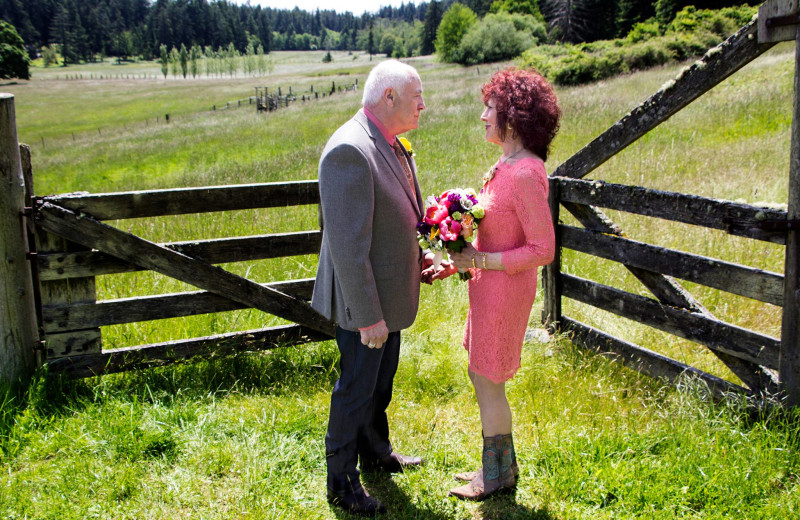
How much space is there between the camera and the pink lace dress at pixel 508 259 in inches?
113

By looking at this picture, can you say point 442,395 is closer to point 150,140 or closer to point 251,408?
point 251,408

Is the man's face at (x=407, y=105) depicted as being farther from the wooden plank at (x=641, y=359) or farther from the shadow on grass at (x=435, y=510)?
the wooden plank at (x=641, y=359)

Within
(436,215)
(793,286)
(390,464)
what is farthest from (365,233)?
(793,286)

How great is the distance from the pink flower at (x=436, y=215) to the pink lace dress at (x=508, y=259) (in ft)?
0.97

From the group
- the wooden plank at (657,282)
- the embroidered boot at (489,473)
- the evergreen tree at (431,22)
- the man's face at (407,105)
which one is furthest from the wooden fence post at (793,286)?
the evergreen tree at (431,22)

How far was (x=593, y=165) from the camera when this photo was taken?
15.0 feet

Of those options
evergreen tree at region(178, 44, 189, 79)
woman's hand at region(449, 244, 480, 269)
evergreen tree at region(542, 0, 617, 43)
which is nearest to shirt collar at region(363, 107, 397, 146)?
woman's hand at region(449, 244, 480, 269)

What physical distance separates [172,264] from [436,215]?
2.30 meters

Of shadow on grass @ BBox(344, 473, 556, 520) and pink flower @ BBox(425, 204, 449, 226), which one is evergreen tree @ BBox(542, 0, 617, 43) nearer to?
pink flower @ BBox(425, 204, 449, 226)

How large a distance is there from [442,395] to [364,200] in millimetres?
2234

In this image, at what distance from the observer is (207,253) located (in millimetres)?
4500

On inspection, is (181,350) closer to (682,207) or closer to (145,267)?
(145,267)

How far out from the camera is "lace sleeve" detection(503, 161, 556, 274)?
2.84 metres

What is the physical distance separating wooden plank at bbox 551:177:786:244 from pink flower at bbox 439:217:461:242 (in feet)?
5.38
